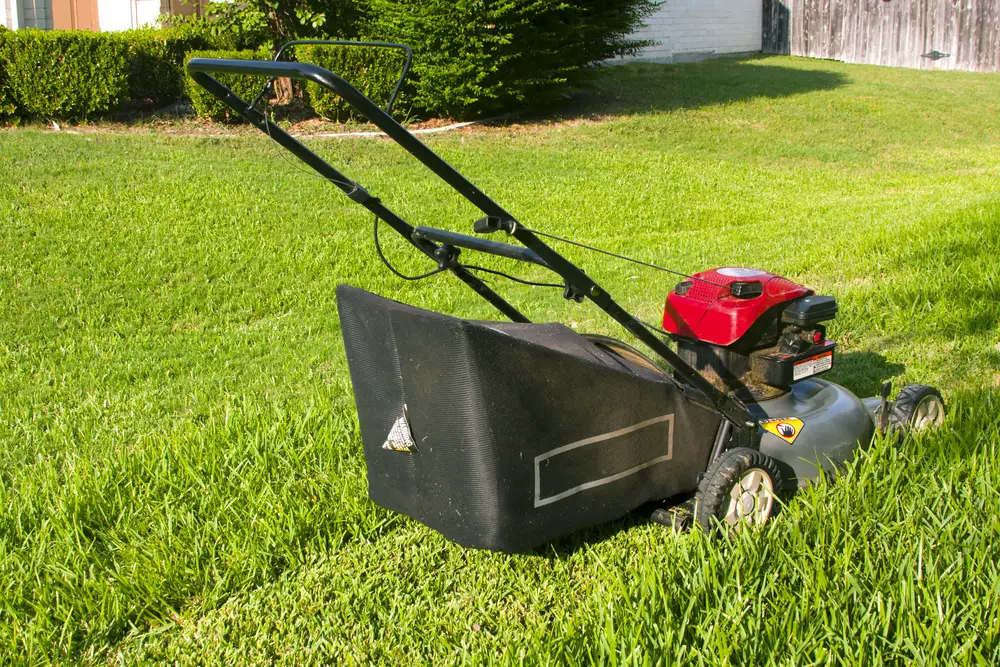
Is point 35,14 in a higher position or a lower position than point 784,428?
higher

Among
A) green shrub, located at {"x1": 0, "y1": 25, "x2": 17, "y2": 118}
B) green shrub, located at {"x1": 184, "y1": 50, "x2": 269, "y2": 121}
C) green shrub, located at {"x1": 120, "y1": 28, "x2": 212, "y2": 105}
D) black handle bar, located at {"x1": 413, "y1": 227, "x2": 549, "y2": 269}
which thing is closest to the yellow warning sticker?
black handle bar, located at {"x1": 413, "y1": 227, "x2": 549, "y2": 269}

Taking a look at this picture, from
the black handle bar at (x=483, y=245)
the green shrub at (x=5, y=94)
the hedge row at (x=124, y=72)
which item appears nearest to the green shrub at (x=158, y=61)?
the hedge row at (x=124, y=72)

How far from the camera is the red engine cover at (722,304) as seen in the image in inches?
126

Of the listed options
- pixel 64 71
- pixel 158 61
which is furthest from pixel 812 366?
pixel 158 61

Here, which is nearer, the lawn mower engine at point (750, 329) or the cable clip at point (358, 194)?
the cable clip at point (358, 194)

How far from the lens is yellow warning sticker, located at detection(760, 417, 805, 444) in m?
3.24

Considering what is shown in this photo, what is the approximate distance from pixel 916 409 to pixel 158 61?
9.67 meters

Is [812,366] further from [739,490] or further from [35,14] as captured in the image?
[35,14]

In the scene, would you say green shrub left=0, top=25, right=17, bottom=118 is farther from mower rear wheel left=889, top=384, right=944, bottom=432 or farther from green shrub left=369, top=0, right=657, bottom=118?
mower rear wheel left=889, top=384, right=944, bottom=432

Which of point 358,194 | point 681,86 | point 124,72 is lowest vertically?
point 358,194

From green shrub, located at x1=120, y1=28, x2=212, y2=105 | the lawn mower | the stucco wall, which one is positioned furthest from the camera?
the stucco wall

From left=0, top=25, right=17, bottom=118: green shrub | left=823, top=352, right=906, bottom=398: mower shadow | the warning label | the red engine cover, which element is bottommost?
left=823, top=352, right=906, bottom=398: mower shadow

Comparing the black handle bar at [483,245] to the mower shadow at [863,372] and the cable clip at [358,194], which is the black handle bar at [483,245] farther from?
the mower shadow at [863,372]

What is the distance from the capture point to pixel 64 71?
394 inches
